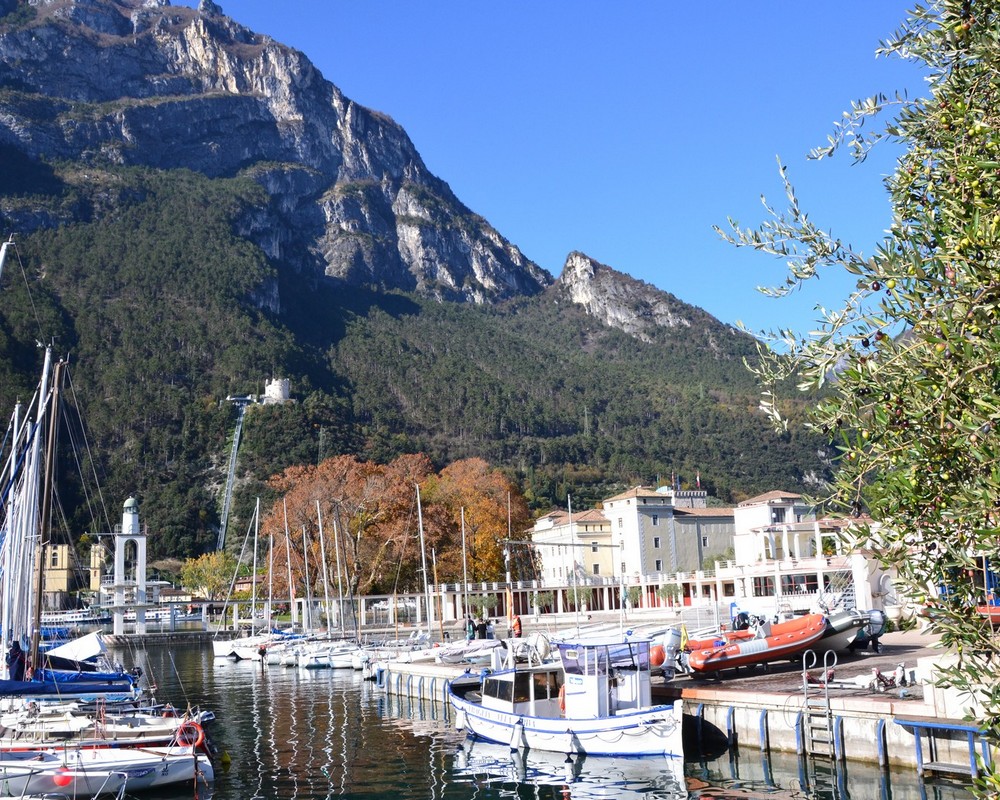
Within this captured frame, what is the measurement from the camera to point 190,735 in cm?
2628

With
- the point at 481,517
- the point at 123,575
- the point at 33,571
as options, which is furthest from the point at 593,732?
the point at 123,575

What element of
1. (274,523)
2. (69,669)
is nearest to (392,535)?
(274,523)

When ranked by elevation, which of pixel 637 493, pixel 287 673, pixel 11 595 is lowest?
pixel 287 673

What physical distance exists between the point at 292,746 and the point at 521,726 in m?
8.13

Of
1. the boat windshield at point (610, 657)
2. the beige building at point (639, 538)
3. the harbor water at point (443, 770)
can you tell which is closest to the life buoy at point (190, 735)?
the harbor water at point (443, 770)

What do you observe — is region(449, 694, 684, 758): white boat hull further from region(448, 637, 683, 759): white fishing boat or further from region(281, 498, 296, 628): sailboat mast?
region(281, 498, 296, 628): sailboat mast

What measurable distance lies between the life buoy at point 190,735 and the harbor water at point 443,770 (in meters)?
1.16

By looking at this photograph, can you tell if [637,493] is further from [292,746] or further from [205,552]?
[205,552]

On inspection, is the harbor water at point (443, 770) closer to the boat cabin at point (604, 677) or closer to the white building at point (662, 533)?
the boat cabin at point (604, 677)

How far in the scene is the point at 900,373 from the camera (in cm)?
824

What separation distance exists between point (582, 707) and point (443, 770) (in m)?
4.58

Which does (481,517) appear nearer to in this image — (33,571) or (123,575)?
(123,575)

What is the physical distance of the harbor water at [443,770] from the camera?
23562 millimetres

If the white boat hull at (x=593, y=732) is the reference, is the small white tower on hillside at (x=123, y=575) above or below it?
above
